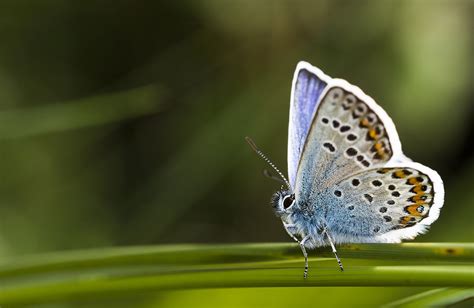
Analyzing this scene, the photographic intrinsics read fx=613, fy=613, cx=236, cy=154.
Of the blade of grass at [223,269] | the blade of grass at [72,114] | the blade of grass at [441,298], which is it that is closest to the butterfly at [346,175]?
the blade of grass at [223,269]

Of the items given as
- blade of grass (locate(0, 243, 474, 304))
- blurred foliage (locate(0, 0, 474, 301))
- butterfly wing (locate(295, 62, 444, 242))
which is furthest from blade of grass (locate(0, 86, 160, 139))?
blade of grass (locate(0, 243, 474, 304))

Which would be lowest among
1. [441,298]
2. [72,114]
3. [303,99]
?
[441,298]

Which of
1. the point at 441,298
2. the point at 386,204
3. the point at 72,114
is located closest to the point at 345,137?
A: the point at 386,204

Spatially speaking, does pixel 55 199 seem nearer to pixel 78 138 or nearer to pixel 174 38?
pixel 78 138

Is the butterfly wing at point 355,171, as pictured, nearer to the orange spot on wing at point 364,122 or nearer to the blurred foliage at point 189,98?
the orange spot on wing at point 364,122

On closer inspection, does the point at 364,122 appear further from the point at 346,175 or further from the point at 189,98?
the point at 189,98

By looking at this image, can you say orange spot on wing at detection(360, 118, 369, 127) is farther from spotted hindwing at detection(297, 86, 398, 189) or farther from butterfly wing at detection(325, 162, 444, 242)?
butterfly wing at detection(325, 162, 444, 242)
